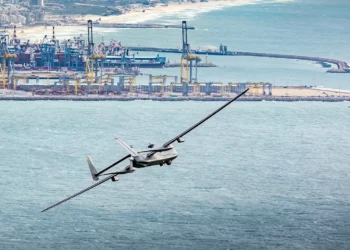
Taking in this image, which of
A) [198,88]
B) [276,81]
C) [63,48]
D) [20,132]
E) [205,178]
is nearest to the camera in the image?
[205,178]

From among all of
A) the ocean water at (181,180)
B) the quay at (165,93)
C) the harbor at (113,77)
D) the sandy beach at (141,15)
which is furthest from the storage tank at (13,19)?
the ocean water at (181,180)

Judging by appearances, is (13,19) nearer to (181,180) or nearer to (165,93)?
(165,93)

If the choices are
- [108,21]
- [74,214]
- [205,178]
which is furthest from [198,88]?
[108,21]

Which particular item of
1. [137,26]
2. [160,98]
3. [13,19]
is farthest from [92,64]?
[137,26]

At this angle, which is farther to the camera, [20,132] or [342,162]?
[20,132]

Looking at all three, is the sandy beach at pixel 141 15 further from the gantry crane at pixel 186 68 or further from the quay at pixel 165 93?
the quay at pixel 165 93

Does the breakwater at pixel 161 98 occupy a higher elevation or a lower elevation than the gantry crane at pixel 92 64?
lower

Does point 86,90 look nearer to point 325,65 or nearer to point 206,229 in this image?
point 325,65

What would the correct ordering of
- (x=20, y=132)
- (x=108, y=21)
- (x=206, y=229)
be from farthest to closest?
(x=108, y=21) < (x=20, y=132) < (x=206, y=229)
